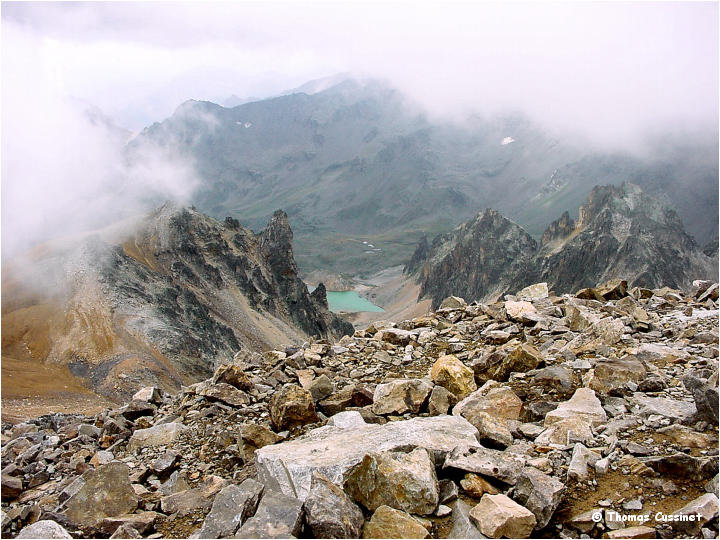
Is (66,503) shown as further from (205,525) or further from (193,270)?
(193,270)

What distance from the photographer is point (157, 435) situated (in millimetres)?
13242

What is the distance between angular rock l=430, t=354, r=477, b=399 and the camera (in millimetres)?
12445

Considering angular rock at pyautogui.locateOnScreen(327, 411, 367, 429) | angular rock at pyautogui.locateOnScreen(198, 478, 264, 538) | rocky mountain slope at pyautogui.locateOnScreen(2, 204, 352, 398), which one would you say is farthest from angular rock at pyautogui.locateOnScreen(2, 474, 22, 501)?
rocky mountain slope at pyautogui.locateOnScreen(2, 204, 352, 398)

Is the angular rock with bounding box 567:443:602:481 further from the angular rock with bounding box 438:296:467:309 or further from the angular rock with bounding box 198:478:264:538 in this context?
the angular rock with bounding box 438:296:467:309

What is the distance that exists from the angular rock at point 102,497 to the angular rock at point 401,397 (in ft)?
17.3

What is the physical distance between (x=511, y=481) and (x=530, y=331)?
8.89 m

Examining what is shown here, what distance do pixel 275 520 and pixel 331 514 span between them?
0.78 metres

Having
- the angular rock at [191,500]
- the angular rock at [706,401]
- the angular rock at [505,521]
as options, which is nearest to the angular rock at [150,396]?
the angular rock at [191,500]

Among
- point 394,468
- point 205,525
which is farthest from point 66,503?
point 394,468

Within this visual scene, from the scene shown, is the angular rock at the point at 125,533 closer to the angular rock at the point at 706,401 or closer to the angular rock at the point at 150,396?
the angular rock at the point at 150,396

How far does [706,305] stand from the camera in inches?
709

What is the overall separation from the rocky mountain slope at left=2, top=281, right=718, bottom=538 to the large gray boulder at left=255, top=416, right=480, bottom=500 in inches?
1.3

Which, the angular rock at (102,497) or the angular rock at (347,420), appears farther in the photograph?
the angular rock at (347,420)

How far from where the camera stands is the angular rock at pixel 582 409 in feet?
32.4
